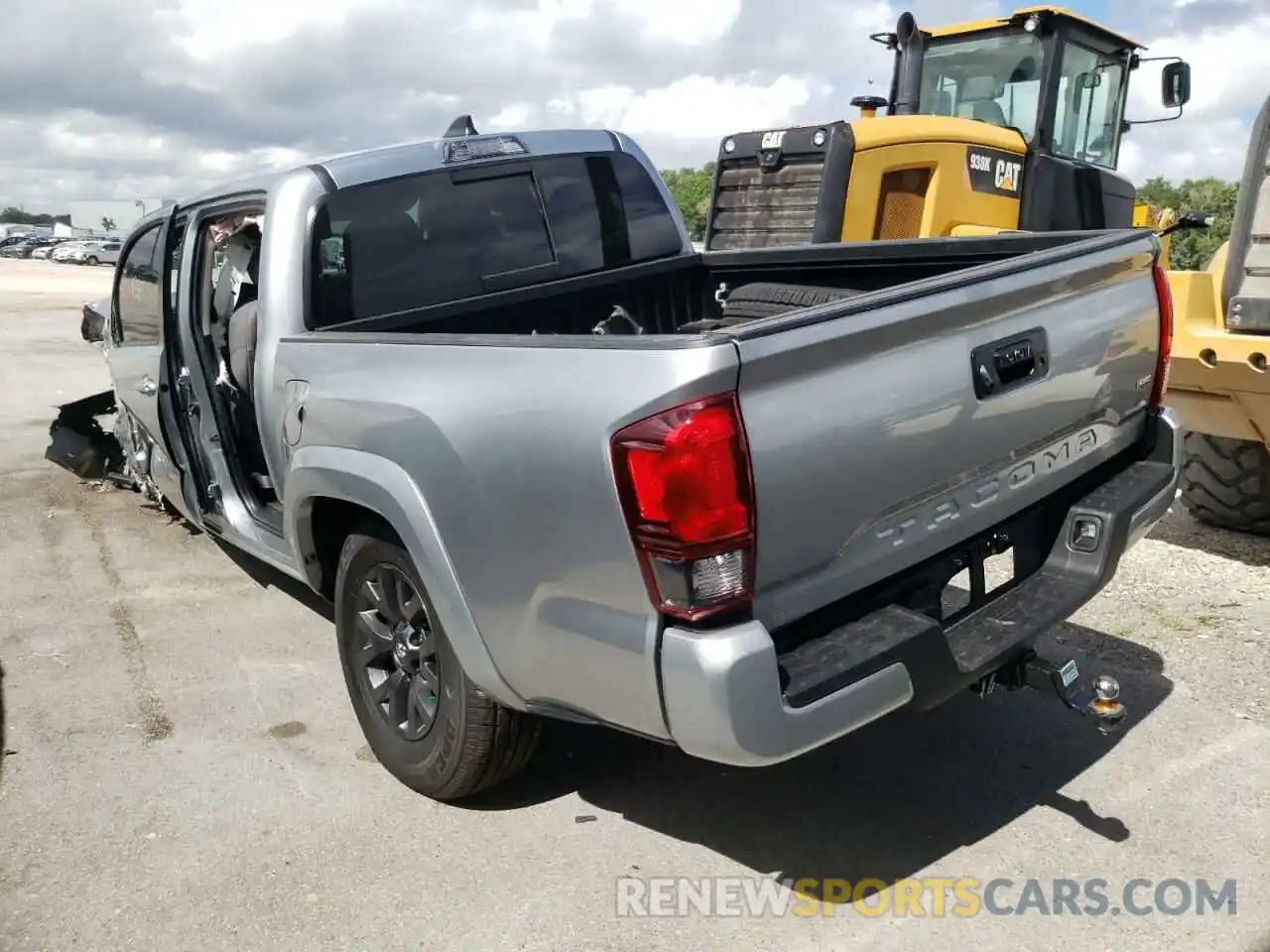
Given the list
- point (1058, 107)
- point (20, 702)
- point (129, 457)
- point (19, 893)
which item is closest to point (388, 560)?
point (19, 893)

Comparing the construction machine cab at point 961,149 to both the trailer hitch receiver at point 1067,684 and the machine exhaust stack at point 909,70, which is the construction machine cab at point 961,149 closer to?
the machine exhaust stack at point 909,70

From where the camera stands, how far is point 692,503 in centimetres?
237

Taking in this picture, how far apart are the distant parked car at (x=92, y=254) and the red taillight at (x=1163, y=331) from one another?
60358mm

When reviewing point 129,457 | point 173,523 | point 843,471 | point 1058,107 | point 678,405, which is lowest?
point 173,523

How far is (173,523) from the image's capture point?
6777mm

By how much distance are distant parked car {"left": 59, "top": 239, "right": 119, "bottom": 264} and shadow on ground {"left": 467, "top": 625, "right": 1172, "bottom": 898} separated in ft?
196

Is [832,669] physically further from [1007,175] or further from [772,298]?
[1007,175]

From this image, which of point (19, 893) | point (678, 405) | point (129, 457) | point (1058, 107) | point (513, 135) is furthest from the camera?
point (1058, 107)

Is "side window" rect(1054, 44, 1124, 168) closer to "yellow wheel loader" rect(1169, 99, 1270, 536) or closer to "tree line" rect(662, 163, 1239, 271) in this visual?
"yellow wheel loader" rect(1169, 99, 1270, 536)

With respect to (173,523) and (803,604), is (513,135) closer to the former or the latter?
(803,604)

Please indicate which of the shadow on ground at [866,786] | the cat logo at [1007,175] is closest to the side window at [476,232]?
the shadow on ground at [866,786]

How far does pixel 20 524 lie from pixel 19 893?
13.8ft

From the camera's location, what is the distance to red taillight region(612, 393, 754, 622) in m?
2.35

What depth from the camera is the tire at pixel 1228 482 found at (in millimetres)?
5465
